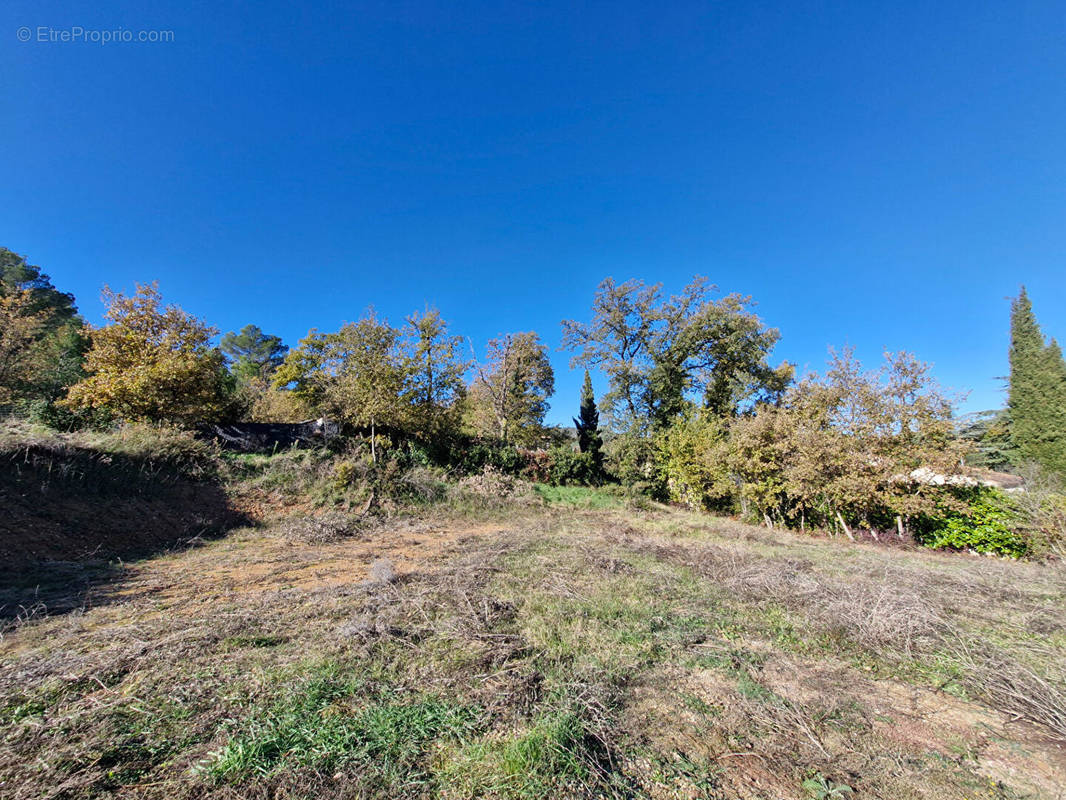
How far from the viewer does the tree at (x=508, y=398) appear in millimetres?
20016

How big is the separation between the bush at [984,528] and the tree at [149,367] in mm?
21565

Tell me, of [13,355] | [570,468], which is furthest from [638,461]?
[13,355]

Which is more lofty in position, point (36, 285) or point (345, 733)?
point (36, 285)

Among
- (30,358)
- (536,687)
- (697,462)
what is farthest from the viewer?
(697,462)

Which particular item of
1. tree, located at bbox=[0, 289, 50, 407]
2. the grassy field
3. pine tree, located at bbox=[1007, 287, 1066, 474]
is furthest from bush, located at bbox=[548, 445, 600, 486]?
pine tree, located at bbox=[1007, 287, 1066, 474]

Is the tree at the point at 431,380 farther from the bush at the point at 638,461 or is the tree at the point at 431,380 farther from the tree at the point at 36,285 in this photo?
the tree at the point at 36,285

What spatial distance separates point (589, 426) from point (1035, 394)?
74.2ft

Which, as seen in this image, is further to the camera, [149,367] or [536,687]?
[149,367]

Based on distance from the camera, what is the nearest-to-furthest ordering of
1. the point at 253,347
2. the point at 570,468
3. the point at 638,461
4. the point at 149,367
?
the point at 149,367 < the point at 638,461 < the point at 570,468 < the point at 253,347

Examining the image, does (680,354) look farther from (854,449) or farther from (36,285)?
(36,285)

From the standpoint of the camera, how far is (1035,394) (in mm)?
18922

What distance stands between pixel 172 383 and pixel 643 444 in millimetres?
17460

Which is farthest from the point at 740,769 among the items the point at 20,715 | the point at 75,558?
the point at 75,558

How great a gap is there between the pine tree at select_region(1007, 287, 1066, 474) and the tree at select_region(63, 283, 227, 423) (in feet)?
114
